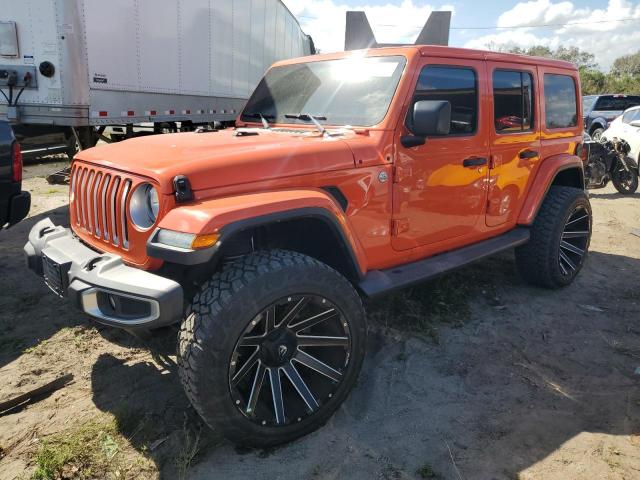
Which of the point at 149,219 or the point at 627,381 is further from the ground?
the point at 149,219

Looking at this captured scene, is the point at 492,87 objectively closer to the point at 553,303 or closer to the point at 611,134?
the point at 553,303

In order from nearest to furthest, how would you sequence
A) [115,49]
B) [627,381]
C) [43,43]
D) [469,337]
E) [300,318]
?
[300,318] < [627,381] < [469,337] < [43,43] < [115,49]

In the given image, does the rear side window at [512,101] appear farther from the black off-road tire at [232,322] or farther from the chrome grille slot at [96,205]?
the chrome grille slot at [96,205]

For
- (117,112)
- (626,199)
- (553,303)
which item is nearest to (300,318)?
(553,303)

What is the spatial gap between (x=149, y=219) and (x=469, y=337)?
2490 mm

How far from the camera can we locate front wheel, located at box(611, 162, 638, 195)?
30.7ft

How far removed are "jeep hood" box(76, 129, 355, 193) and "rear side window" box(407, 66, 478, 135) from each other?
676 mm

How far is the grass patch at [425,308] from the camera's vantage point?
3799 mm

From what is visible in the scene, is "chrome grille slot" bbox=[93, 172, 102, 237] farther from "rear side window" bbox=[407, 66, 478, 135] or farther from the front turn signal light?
"rear side window" bbox=[407, 66, 478, 135]

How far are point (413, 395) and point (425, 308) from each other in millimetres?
1185

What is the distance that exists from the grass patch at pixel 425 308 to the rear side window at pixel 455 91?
1432mm

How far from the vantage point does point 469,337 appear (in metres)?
3.70

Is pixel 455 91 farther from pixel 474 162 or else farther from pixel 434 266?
pixel 434 266

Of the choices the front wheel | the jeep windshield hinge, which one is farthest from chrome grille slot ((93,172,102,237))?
the front wheel
